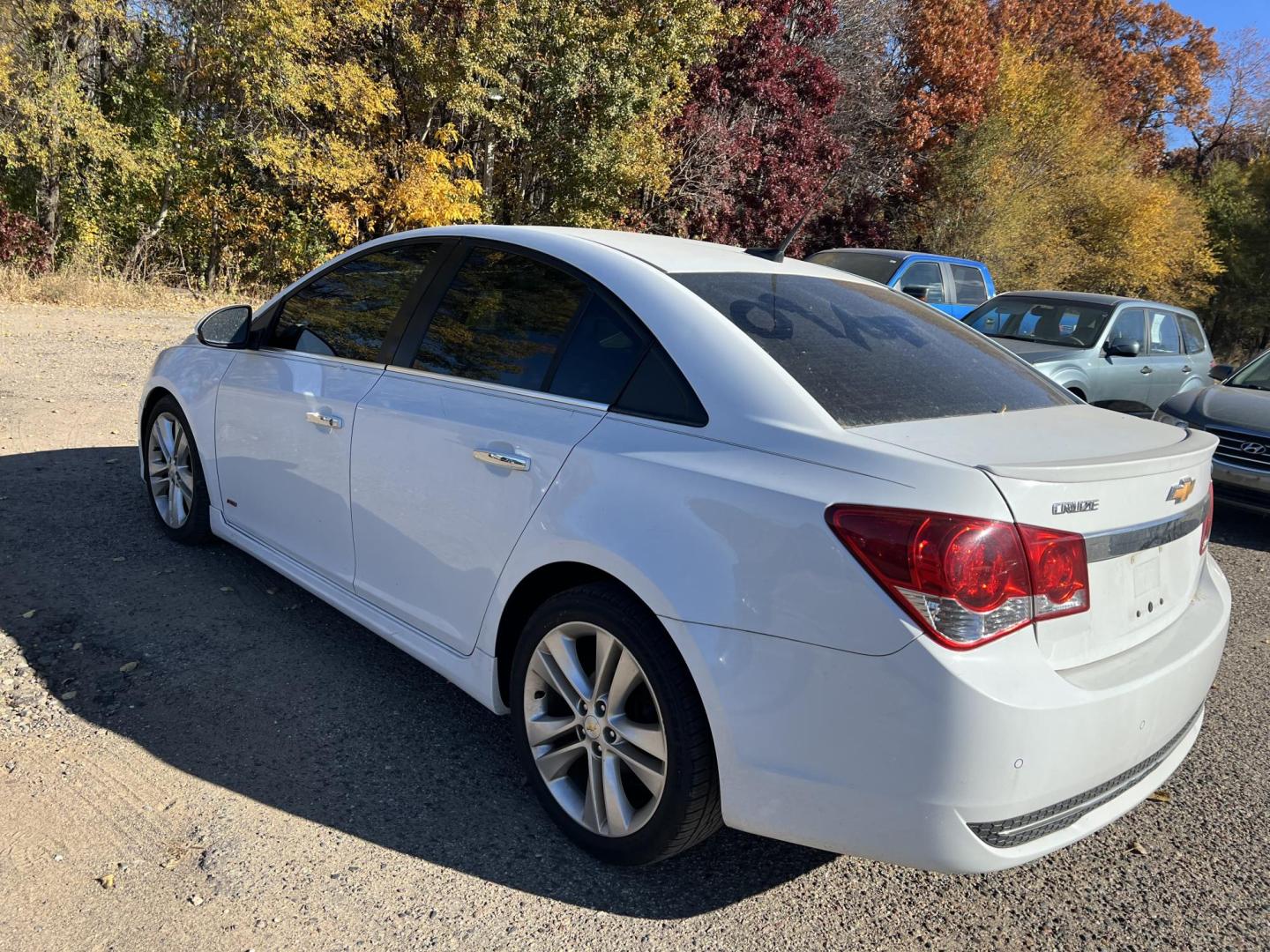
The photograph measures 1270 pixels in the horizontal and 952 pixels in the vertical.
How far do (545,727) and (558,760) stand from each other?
100 millimetres

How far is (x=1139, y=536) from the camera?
91.0 inches

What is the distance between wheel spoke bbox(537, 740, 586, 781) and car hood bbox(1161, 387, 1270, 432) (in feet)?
21.1

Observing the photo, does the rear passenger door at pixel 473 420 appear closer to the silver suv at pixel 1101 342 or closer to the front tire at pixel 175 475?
the front tire at pixel 175 475

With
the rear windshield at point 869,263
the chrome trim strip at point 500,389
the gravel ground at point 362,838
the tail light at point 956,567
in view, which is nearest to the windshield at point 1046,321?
the rear windshield at point 869,263

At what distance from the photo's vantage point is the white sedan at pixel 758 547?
203cm

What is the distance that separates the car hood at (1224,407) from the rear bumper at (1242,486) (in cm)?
33

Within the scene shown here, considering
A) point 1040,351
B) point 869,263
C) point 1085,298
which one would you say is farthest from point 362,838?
point 869,263

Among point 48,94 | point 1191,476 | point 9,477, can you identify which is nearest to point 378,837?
point 1191,476

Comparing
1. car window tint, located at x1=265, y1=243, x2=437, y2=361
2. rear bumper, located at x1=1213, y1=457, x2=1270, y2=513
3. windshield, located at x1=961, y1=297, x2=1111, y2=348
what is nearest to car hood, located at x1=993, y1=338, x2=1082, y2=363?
windshield, located at x1=961, y1=297, x2=1111, y2=348

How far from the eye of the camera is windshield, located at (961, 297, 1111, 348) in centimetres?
942

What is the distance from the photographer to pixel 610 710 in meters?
2.54

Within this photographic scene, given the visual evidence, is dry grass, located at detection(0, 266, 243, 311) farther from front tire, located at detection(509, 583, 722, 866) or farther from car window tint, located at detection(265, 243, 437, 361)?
front tire, located at detection(509, 583, 722, 866)

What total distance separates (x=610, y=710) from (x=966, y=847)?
0.93 meters

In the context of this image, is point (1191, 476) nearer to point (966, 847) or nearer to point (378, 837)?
point (966, 847)
